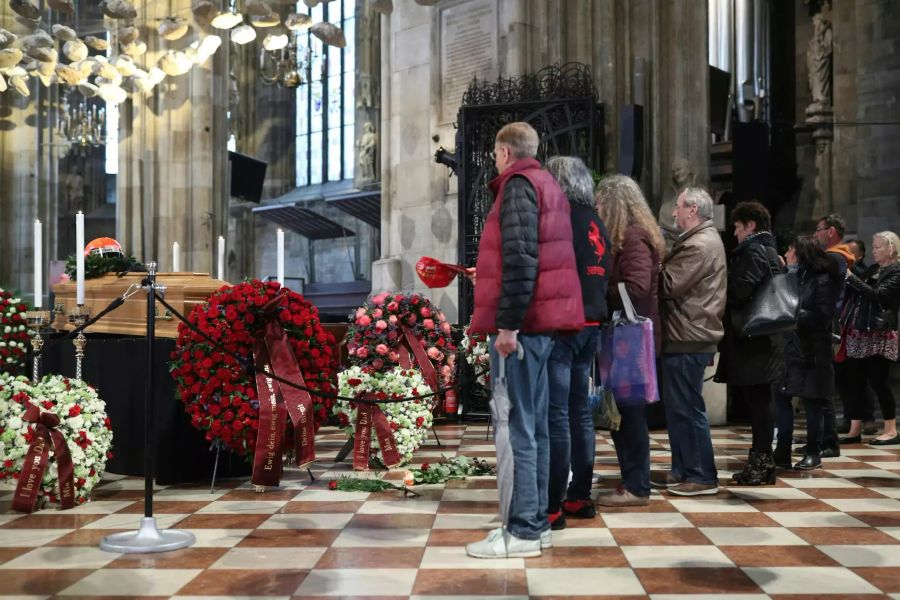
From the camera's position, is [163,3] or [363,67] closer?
[163,3]

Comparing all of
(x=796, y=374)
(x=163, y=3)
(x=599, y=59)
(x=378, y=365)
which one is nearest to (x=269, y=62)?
(x=163, y=3)

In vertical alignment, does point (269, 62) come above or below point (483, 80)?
above

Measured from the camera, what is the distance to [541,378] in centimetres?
429

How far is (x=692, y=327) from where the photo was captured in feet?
18.1

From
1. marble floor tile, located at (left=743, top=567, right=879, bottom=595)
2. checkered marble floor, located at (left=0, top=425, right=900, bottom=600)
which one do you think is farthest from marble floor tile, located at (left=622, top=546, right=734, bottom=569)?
marble floor tile, located at (left=743, top=567, right=879, bottom=595)

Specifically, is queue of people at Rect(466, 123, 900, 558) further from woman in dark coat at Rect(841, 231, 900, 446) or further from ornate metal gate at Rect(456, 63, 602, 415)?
ornate metal gate at Rect(456, 63, 602, 415)

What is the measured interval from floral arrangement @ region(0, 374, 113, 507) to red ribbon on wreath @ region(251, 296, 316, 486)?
2.81 ft

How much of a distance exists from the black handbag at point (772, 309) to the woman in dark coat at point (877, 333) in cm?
262

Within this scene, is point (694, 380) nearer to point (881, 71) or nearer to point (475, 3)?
point (475, 3)

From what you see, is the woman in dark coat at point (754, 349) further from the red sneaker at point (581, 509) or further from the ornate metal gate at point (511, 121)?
the ornate metal gate at point (511, 121)

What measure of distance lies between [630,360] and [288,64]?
21.3m

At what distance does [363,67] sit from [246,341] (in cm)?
2225

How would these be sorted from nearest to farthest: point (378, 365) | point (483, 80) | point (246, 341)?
point (246, 341) → point (378, 365) → point (483, 80)

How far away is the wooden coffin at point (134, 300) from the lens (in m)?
6.56
